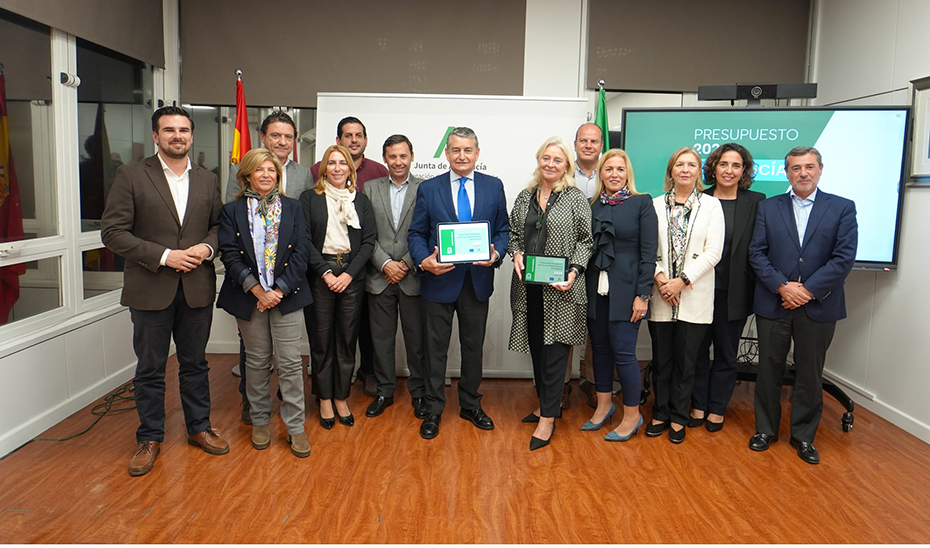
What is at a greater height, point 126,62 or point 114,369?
point 126,62

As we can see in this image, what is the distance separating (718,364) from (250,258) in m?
2.71

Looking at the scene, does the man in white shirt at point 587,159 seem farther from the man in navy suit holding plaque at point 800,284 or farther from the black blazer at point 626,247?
the man in navy suit holding plaque at point 800,284

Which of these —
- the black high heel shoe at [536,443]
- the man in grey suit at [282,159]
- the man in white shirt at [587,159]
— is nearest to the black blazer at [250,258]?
the man in grey suit at [282,159]

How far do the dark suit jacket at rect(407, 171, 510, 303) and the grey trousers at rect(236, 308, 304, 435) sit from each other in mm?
760

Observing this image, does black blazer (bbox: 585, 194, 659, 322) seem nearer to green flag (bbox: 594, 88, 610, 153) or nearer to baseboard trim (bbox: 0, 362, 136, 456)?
green flag (bbox: 594, 88, 610, 153)

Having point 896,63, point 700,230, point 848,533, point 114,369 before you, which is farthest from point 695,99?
point 114,369

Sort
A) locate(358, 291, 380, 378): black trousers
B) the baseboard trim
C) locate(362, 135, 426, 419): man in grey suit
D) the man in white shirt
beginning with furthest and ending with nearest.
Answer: locate(358, 291, 380, 378): black trousers
the man in white shirt
locate(362, 135, 426, 419): man in grey suit
the baseboard trim

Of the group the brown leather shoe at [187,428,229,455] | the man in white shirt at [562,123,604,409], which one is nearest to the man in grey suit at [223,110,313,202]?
the brown leather shoe at [187,428,229,455]

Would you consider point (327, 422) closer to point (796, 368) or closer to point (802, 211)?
point (796, 368)

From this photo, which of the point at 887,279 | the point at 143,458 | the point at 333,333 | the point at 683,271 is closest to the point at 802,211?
the point at 683,271

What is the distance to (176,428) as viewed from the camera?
135 inches

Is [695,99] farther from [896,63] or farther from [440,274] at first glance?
[440,274]

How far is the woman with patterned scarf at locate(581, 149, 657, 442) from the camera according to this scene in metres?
3.20

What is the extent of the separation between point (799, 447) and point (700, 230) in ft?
4.23
